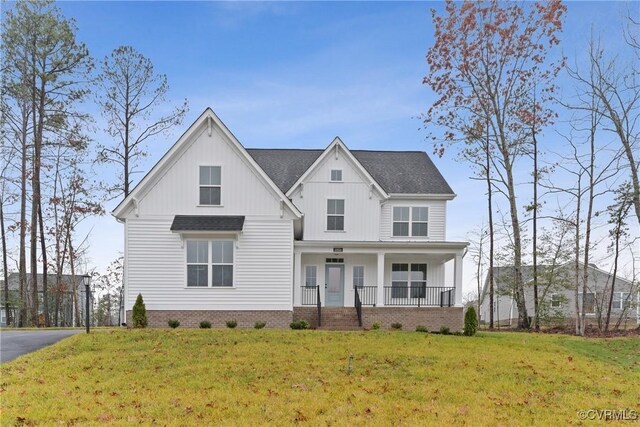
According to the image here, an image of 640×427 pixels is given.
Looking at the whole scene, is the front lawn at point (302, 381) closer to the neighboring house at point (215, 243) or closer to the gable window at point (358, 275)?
the neighboring house at point (215, 243)

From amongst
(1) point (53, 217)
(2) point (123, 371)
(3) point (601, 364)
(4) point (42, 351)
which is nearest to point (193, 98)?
(1) point (53, 217)

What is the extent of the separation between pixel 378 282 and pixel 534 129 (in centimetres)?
1199

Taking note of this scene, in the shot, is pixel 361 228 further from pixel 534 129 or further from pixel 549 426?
pixel 549 426

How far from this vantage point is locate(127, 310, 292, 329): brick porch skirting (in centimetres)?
1625

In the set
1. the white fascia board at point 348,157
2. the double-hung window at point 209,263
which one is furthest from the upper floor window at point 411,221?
the double-hung window at point 209,263

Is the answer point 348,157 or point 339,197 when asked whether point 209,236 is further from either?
point 348,157

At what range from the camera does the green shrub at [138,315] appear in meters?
15.3

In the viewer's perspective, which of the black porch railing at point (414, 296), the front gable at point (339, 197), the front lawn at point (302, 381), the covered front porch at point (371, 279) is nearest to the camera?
the front lawn at point (302, 381)

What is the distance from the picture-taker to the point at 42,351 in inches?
440

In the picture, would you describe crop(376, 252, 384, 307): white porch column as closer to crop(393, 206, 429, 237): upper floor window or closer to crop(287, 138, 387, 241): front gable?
crop(287, 138, 387, 241): front gable

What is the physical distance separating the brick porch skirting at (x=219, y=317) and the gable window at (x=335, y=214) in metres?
5.98

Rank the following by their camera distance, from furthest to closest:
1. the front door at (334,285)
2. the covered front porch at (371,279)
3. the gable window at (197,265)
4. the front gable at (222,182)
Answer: the front door at (334,285)
the covered front porch at (371,279)
the front gable at (222,182)
the gable window at (197,265)

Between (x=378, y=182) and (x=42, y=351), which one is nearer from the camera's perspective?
(x=42, y=351)

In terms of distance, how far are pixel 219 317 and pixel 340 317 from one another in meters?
5.08
